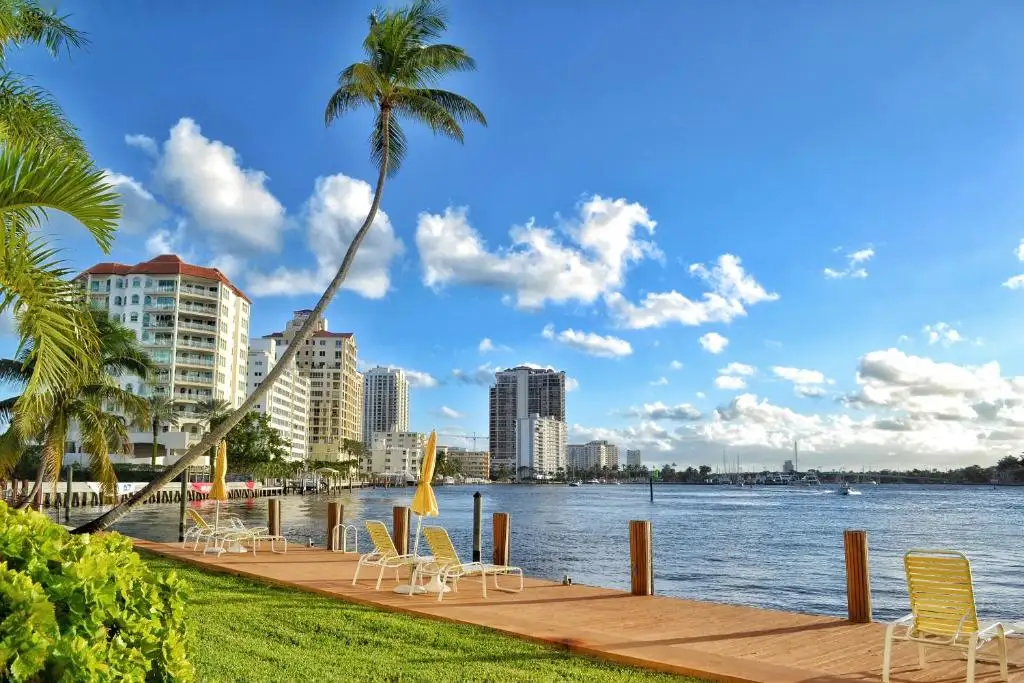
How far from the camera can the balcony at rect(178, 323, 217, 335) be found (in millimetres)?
98250

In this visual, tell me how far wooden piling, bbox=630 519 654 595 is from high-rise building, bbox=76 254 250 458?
3507 inches

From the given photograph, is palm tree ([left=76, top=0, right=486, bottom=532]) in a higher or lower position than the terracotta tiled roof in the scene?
lower

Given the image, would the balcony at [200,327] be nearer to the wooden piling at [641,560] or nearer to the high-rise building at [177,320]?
the high-rise building at [177,320]

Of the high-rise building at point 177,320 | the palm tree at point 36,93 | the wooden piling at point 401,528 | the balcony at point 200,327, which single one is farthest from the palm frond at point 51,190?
the balcony at point 200,327

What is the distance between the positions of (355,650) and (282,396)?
135m

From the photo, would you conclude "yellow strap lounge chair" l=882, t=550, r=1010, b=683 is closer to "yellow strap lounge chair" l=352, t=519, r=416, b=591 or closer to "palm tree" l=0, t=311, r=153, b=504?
"yellow strap lounge chair" l=352, t=519, r=416, b=591

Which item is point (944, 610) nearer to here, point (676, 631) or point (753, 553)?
point (676, 631)

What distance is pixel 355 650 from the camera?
27.6 ft

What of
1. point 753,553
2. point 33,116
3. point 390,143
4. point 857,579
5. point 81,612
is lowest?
point 753,553

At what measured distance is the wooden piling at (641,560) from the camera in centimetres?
1277

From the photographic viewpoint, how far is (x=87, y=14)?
1073 centimetres

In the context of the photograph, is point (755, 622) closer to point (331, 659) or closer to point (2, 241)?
point (331, 659)

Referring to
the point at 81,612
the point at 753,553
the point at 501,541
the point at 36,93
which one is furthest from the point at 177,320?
the point at 81,612

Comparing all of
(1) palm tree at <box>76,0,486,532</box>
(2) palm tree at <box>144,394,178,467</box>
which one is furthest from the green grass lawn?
(2) palm tree at <box>144,394,178,467</box>
